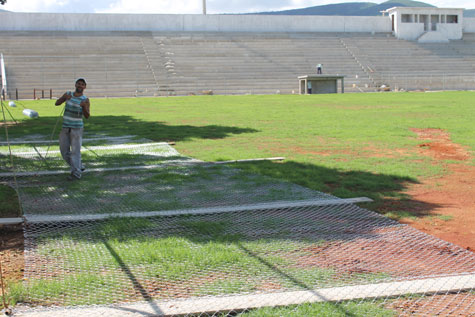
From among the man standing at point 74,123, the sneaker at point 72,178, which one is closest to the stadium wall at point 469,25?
the man standing at point 74,123

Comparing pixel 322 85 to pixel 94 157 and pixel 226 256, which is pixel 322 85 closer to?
pixel 94 157

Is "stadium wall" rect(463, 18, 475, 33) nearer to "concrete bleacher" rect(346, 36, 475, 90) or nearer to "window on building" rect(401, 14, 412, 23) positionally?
"concrete bleacher" rect(346, 36, 475, 90)

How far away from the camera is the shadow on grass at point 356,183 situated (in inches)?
250

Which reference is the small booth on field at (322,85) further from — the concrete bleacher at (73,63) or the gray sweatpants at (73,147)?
the gray sweatpants at (73,147)

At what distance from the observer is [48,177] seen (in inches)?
332

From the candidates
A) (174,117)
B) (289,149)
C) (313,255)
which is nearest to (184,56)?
(174,117)

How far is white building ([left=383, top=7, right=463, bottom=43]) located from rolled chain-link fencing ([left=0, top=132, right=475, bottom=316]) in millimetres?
52939

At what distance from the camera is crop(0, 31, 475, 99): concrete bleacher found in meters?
39.8

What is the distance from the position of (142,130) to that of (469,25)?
55.5 meters

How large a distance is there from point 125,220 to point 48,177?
322 centimetres

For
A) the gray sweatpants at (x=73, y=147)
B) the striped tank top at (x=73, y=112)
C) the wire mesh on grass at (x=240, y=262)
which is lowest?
the wire mesh on grass at (x=240, y=262)

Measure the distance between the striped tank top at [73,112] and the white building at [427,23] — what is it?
5254cm

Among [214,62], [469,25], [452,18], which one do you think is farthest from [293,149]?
[469,25]

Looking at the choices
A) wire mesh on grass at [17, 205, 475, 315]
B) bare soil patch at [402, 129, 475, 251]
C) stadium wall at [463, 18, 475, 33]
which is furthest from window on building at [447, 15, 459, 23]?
wire mesh on grass at [17, 205, 475, 315]
